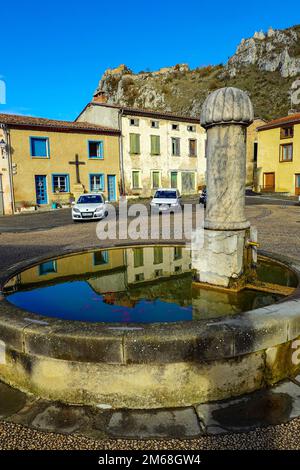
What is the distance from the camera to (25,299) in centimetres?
412

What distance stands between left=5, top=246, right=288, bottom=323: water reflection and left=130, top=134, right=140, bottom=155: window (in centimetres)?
2517

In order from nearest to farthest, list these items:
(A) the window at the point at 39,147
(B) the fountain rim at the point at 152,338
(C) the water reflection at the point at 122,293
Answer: (B) the fountain rim at the point at 152,338 < (C) the water reflection at the point at 122,293 < (A) the window at the point at 39,147

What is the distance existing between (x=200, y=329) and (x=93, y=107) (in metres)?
31.3

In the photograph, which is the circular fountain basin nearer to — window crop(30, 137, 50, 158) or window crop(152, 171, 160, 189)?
window crop(30, 137, 50, 158)

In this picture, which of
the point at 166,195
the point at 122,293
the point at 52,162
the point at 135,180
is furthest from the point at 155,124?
the point at 122,293

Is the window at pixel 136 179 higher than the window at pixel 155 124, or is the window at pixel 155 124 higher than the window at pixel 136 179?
the window at pixel 155 124

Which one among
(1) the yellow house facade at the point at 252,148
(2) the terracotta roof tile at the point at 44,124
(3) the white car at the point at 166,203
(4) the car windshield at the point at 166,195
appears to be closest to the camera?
(3) the white car at the point at 166,203

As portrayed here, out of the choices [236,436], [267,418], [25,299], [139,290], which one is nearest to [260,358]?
[267,418]

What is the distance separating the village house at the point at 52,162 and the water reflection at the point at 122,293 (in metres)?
19.5

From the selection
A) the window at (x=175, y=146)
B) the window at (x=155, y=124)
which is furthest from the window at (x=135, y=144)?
the window at (x=175, y=146)

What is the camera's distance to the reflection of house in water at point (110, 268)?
4.74 metres

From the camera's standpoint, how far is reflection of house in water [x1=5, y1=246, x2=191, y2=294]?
4.74m

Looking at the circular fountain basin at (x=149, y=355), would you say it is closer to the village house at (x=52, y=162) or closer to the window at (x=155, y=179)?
the village house at (x=52, y=162)

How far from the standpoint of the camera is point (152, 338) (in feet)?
8.48
